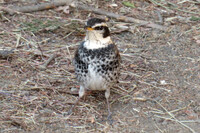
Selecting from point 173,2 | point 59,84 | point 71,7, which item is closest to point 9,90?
point 59,84

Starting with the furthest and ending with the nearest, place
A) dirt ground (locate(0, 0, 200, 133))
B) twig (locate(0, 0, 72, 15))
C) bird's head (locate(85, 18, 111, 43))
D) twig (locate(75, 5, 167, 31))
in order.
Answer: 1. twig (locate(75, 5, 167, 31))
2. twig (locate(0, 0, 72, 15))
3. dirt ground (locate(0, 0, 200, 133))
4. bird's head (locate(85, 18, 111, 43))

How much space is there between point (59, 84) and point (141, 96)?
50.7 inches

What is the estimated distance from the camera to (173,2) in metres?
9.22

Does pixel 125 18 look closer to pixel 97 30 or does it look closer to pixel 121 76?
pixel 121 76

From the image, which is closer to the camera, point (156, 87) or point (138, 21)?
point (156, 87)

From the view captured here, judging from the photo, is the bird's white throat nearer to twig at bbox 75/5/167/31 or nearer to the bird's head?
the bird's head

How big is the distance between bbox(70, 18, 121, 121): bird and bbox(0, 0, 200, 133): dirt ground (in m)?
0.47

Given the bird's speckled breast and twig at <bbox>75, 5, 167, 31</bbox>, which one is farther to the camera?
twig at <bbox>75, 5, 167, 31</bbox>

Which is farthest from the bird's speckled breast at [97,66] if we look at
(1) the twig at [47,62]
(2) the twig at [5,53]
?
(2) the twig at [5,53]

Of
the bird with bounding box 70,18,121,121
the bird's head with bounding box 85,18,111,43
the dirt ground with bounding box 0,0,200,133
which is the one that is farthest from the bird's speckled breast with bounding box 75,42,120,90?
the dirt ground with bounding box 0,0,200,133

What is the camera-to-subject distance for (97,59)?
16.8 ft

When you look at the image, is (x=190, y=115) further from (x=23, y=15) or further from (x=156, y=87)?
Answer: (x=23, y=15)

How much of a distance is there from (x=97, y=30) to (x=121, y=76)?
1502mm

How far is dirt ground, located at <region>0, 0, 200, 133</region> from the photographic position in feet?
16.9
